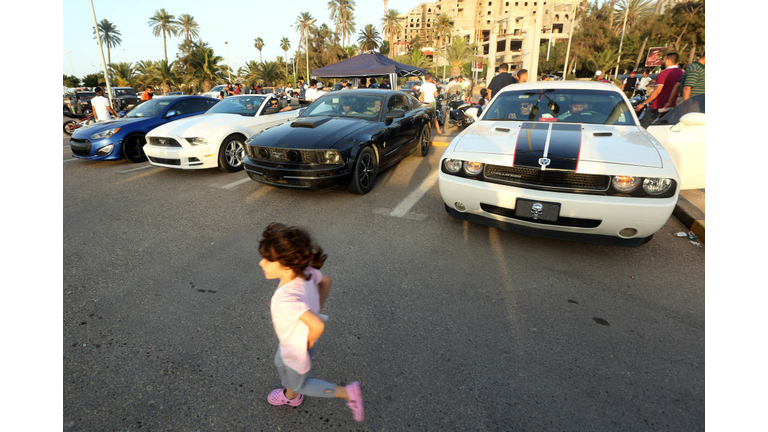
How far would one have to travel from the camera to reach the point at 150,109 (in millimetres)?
8156

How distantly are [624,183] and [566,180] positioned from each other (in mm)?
428

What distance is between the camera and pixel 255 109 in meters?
7.64

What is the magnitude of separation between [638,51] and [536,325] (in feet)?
208

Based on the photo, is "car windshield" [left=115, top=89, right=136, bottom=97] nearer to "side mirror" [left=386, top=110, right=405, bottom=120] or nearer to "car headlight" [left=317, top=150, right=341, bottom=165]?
"side mirror" [left=386, top=110, right=405, bottom=120]

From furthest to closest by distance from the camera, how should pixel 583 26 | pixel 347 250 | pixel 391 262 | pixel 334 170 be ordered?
1. pixel 583 26
2. pixel 334 170
3. pixel 347 250
4. pixel 391 262

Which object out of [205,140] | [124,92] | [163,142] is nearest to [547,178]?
[205,140]

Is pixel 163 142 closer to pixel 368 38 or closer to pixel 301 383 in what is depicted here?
pixel 301 383

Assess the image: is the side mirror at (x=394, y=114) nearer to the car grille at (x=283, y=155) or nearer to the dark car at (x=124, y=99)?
the car grille at (x=283, y=155)

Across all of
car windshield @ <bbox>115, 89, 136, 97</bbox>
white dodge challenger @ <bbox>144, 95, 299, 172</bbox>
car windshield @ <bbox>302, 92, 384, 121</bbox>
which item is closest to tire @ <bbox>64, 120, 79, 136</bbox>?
white dodge challenger @ <bbox>144, 95, 299, 172</bbox>

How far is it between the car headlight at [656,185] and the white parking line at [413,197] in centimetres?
246

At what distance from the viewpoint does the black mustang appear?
15.6 feet

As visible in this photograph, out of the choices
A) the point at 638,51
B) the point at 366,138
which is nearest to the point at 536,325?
the point at 366,138

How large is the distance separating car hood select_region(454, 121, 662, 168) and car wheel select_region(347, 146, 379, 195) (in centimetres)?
155

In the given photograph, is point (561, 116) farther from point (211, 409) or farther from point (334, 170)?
point (211, 409)
